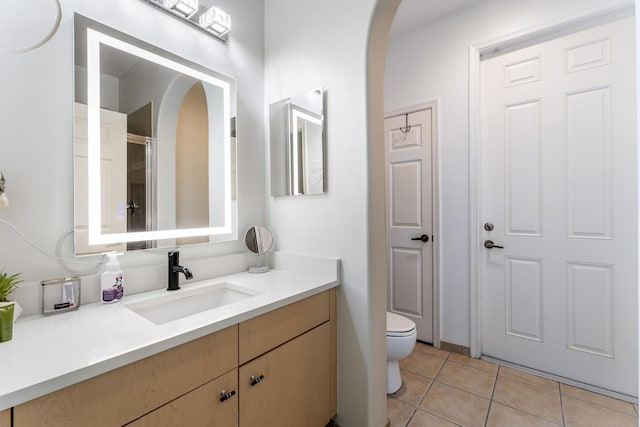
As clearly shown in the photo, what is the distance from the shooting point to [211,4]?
157 centimetres

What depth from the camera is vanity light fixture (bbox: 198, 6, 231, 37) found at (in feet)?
4.87

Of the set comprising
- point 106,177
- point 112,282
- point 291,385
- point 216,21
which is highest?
point 216,21

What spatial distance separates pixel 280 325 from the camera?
3.82 ft

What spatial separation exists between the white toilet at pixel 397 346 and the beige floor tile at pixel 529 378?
0.81 m

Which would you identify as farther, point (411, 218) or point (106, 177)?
point (411, 218)

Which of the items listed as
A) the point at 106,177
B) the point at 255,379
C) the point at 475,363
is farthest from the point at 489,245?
the point at 106,177

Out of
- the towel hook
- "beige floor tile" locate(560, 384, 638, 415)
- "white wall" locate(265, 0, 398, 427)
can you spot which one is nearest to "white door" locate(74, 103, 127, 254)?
"white wall" locate(265, 0, 398, 427)

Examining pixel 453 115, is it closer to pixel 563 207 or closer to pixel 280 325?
pixel 563 207

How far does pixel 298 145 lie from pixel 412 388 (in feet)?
5.61

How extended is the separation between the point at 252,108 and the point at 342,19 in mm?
701

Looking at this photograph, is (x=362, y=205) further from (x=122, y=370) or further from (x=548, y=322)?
(x=548, y=322)

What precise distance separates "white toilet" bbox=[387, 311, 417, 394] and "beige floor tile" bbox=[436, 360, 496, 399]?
37 cm

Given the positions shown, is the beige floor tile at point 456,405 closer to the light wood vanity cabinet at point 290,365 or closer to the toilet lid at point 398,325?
the toilet lid at point 398,325

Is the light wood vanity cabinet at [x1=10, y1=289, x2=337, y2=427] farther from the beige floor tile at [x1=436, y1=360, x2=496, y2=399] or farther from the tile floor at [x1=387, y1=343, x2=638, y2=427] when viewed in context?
the beige floor tile at [x1=436, y1=360, x2=496, y2=399]
